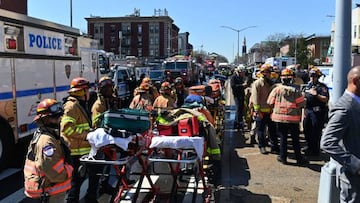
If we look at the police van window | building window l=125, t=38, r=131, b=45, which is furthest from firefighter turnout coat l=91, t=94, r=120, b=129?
building window l=125, t=38, r=131, b=45

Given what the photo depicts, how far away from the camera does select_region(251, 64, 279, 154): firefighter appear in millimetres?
8867

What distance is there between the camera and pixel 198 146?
16.2 ft

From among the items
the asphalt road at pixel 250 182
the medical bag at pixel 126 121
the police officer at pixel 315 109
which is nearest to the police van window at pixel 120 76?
the asphalt road at pixel 250 182

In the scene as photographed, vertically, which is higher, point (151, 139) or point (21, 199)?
point (151, 139)

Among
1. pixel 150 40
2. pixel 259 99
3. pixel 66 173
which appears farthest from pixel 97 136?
pixel 150 40

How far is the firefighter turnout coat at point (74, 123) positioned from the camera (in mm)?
5434

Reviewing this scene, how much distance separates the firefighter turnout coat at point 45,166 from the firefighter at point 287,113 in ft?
15.8

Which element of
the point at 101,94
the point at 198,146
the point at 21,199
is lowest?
the point at 21,199

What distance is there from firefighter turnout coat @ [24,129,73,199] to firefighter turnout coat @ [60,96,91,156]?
1.27 meters

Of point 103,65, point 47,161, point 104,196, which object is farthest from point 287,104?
point 103,65

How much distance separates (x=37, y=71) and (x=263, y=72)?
208 inches

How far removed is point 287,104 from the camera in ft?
26.1

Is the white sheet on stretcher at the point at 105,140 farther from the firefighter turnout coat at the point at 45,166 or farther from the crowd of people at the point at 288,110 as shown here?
the crowd of people at the point at 288,110

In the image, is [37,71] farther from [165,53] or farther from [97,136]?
[165,53]
